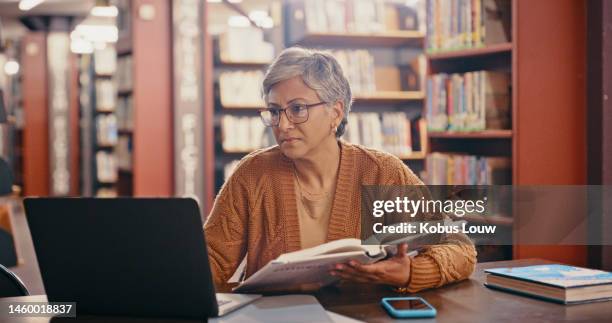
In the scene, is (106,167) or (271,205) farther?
(106,167)

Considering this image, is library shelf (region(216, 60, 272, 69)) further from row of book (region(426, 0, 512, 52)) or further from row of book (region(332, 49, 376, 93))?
row of book (region(426, 0, 512, 52))

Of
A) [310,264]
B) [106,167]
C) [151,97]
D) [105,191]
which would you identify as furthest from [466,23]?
[105,191]

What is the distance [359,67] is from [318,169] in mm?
3264

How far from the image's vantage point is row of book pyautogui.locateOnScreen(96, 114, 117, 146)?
342 inches

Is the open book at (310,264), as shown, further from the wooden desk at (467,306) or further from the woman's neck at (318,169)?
the woman's neck at (318,169)

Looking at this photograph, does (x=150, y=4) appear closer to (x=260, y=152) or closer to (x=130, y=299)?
(x=260, y=152)

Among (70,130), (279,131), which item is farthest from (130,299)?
(70,130)

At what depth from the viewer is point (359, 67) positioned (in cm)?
517

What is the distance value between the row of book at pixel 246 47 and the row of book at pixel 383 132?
1070mm

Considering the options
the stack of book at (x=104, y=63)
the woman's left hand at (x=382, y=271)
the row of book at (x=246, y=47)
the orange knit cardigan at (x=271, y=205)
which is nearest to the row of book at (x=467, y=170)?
the orange knit cardigan at (x=271, y=205)

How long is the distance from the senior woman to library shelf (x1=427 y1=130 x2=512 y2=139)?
4.65 feet

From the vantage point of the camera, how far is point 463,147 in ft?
12.7

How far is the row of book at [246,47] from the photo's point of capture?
5.77 m

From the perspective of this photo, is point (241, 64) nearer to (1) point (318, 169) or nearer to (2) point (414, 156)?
(2) point (414, 156)
